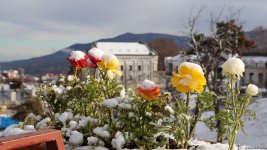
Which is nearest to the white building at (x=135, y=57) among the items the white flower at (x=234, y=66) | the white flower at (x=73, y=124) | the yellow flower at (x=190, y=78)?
the white flower at (x=73, y=124)

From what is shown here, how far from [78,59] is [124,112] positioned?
1.01m

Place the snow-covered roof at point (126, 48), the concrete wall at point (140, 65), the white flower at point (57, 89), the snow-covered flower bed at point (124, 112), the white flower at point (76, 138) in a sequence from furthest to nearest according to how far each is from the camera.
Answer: the snow-covered roof at point (126, 48) → the concrete wall at point (140, 65) → the white flower at point (57, 89) → the white flower at point (76, 138) → the snow-covered flower bed at point (124, 112)

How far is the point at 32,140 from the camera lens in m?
2.35

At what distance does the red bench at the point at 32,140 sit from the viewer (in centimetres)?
222

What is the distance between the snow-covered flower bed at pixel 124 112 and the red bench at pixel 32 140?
0.80 m

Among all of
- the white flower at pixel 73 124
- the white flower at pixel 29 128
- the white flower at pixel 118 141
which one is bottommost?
the white flower at pixel 118 141

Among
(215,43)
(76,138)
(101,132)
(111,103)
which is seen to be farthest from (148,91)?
(215,43)

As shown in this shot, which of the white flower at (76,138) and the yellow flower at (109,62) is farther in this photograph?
the yellow flower at (109,62)

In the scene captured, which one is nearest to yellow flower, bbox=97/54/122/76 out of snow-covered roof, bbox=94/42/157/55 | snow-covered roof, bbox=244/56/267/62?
snow-covered roof, bbox=244/56/267/62

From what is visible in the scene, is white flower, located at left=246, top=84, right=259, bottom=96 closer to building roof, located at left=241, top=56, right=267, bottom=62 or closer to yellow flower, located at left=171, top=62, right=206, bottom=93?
yellow flower, located at left=171, top=62, right=206, bottom=93

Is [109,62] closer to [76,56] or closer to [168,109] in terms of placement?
[76,56]

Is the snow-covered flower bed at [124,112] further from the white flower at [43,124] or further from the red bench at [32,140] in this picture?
the red bench at [32,140]

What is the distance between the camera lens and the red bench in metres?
2.22

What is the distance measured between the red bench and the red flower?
1734 millimetres
